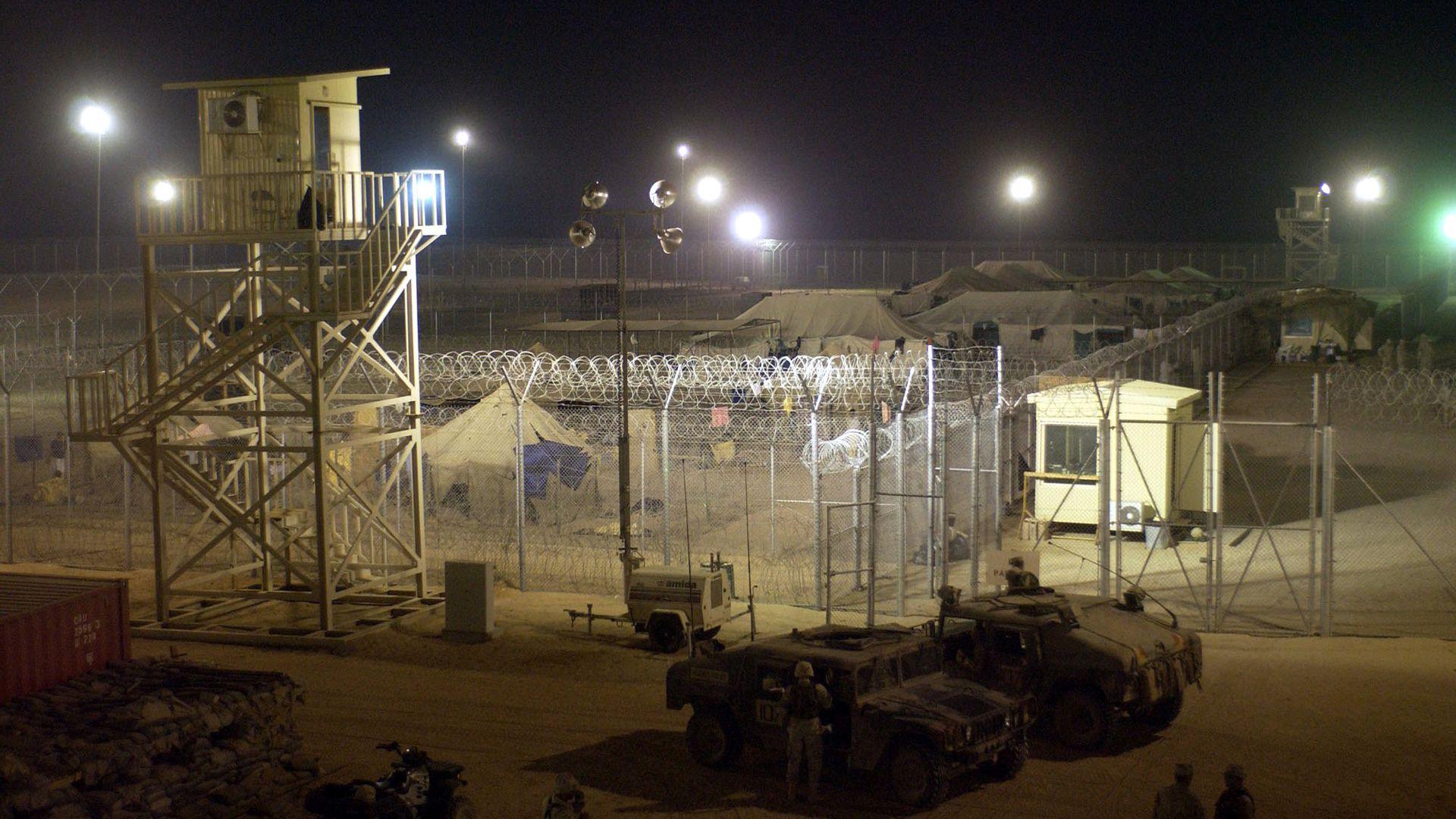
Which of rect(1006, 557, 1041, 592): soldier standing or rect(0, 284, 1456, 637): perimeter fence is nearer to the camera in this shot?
rect(1006, 557, 1041, 592): soldier standing

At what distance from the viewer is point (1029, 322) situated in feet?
134

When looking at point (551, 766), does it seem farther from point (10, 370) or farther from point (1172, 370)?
point (10, 370)

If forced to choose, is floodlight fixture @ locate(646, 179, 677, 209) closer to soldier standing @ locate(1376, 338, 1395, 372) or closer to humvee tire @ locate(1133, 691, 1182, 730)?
humvee tire @ locate(1133, 691, 1182, 730)

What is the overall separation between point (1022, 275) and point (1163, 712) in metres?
40.5

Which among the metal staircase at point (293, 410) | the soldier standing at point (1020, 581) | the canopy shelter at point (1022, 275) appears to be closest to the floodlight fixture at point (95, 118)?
the metal staircase at point (293, 410)

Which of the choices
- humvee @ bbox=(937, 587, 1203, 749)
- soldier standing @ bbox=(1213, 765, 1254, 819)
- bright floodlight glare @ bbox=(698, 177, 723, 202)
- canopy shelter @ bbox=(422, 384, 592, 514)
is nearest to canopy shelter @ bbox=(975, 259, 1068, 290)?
canopy shelter @ bbox=(422, 384, 592, 514)

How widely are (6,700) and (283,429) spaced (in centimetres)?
852

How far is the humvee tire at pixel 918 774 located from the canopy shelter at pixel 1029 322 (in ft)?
95.4

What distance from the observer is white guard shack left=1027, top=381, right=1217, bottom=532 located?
795 inches

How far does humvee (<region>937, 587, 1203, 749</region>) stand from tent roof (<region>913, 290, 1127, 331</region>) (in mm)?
29794

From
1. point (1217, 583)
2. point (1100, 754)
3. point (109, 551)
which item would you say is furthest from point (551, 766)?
point (109, 551)

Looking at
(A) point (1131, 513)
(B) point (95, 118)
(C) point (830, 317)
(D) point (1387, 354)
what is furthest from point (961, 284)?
(B) point (95, 118)

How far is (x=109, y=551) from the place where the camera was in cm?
2158

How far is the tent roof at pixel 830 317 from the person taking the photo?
38.6 meters
